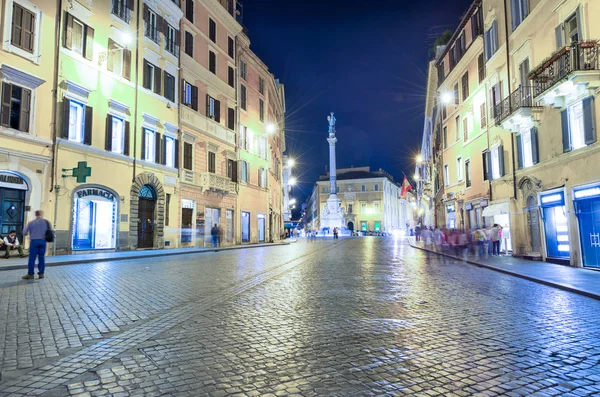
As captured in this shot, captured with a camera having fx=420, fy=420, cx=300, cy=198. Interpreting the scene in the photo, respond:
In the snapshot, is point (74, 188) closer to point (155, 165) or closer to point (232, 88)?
point (155, 165)

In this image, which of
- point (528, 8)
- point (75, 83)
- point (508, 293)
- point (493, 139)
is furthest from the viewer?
point (493, 139)

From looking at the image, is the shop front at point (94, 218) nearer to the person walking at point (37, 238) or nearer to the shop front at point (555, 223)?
the person walking at point (37, 238)

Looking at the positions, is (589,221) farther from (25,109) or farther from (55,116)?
(25,109)

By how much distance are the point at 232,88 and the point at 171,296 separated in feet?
97.6

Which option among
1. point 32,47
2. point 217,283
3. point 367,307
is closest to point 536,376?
point 367,307

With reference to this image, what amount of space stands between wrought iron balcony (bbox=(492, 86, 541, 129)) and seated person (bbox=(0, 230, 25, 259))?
69.1ft

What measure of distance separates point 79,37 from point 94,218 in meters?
9.07

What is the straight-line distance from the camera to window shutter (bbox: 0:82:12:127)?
1686 cm

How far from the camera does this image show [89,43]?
69.8ft

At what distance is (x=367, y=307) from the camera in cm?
747

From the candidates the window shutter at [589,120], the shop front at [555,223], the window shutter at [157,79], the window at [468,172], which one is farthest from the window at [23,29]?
the window at [468,172]

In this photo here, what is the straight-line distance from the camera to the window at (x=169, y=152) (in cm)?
2738

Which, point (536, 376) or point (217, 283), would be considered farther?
point (217, 283)

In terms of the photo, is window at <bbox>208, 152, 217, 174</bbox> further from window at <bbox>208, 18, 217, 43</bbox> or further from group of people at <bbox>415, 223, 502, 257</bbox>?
group of people at <bbox>415, 223, 502, 257</bbox>
